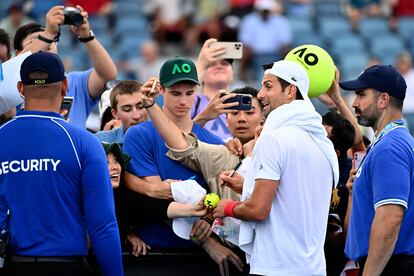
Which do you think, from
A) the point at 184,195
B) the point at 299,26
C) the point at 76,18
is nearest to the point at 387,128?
the point at 184,195

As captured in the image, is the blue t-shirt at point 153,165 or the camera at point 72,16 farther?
the camera at point 72,16

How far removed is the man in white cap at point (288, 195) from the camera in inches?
260

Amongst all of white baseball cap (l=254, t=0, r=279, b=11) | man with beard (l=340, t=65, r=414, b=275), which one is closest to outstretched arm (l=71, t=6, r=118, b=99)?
man with beard (l=340, t=65, r=414, b=275)

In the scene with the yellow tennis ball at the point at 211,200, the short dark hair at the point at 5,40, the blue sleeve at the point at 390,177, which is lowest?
the yellow tennis ball at the point at 211,200

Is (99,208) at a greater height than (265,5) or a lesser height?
lesser

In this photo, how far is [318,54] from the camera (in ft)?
25.1

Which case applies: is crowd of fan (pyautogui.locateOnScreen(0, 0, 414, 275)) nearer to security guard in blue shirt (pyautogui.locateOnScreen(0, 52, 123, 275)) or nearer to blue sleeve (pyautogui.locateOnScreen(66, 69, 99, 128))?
blue sleeve (pyautogui.locateOnScreen(66, 69, 99, 128))

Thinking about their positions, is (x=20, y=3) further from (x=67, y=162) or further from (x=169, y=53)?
(x=67, y=162)

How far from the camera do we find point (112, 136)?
8.05m

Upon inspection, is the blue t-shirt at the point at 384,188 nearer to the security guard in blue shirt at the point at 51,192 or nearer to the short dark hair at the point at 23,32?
the security guard in blue shirt at the point at 51,192

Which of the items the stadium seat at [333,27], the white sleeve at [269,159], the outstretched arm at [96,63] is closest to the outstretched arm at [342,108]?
the white sleeve at [269,159]

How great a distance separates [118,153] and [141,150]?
0.19 meters

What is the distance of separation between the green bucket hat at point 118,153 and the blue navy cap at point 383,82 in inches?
63.2

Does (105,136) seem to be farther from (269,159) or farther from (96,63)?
(269,159)
